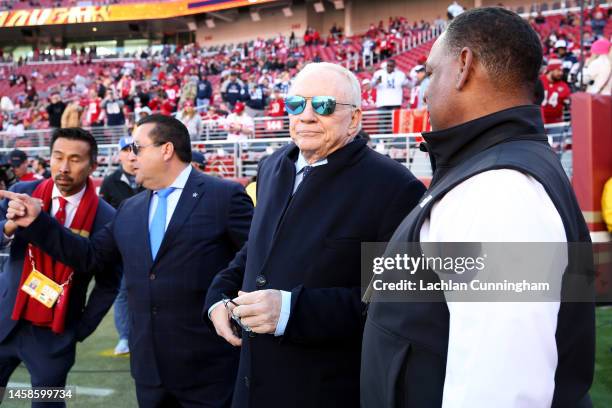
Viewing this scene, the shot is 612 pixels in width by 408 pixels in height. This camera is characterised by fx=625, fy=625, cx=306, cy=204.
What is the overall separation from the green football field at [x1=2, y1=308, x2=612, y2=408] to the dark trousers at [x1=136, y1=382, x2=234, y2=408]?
155 cm

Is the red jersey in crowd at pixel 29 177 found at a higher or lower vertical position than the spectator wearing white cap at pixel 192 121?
lower

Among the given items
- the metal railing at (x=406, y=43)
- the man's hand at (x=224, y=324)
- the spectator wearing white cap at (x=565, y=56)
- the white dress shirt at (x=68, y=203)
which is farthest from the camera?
the metal railing at (x=406, y=43)

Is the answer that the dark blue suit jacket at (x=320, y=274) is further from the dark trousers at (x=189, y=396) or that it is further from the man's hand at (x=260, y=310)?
the dark trousers at (x=189, y=396)

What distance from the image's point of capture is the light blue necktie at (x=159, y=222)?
9.76 feet

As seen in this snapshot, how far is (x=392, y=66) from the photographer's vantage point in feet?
44.5

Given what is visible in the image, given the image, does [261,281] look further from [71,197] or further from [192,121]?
[192,121]

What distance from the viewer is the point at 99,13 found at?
4316 cm

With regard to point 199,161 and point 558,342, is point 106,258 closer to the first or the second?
Answer: point 558,342

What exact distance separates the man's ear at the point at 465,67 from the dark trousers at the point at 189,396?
1.96m

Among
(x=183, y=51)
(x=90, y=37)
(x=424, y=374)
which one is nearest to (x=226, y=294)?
(x=424, y=374)

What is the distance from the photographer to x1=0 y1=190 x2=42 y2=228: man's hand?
2.86 m

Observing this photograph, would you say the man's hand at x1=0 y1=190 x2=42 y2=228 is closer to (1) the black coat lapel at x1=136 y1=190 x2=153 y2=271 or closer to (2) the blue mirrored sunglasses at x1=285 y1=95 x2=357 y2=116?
(1) the black coat lapel at x1=136 y1=190 x2=153 y2=271

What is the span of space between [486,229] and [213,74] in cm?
3085

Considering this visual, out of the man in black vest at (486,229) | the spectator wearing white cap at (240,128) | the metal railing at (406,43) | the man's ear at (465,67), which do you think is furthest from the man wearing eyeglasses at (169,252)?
the metal railing at (406,43)
